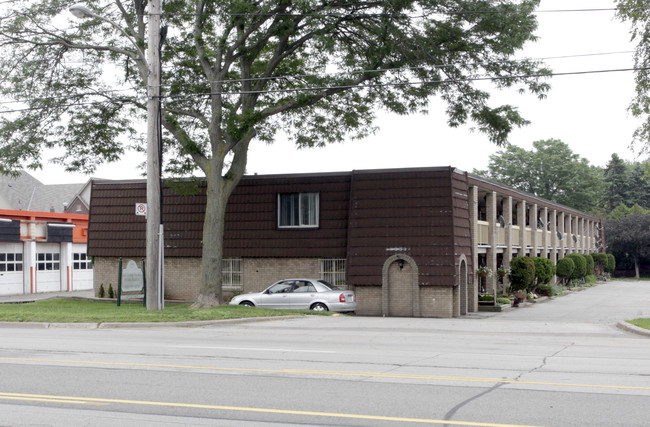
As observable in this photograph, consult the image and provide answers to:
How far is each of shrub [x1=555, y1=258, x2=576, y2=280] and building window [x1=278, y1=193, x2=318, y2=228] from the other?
2461 cm

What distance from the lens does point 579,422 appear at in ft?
25.1

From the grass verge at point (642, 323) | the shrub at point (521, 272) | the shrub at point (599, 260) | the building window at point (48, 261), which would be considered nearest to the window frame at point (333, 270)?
the shrub at point (521, 272)

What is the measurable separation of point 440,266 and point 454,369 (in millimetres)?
15445

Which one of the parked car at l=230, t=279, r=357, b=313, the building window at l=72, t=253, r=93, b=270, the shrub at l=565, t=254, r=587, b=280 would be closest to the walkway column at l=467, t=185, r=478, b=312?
the parked car at l=230, t=279, r=357, b=313

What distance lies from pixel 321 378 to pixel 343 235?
18.6 metres

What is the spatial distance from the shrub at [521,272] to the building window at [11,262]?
88.7ft

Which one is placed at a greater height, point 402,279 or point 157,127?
point 157,127

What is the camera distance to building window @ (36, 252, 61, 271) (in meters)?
43.1

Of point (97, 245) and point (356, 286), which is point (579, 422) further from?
point (97, 245)

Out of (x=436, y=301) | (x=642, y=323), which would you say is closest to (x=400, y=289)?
(x=436, y=301)

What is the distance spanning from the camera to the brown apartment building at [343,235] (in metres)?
27.1

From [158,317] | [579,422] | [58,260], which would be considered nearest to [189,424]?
[579,422]

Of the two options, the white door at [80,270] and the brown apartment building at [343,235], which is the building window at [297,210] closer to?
the brown apartment building at [343,235]

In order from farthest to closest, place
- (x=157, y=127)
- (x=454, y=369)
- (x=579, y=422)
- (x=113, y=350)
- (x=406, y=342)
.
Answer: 1. (x=157, y=127)
2. (x=406, y=342)
3. (x=113, y=350)
4. (x=454, y=369)
5. (x=579, y=422)
